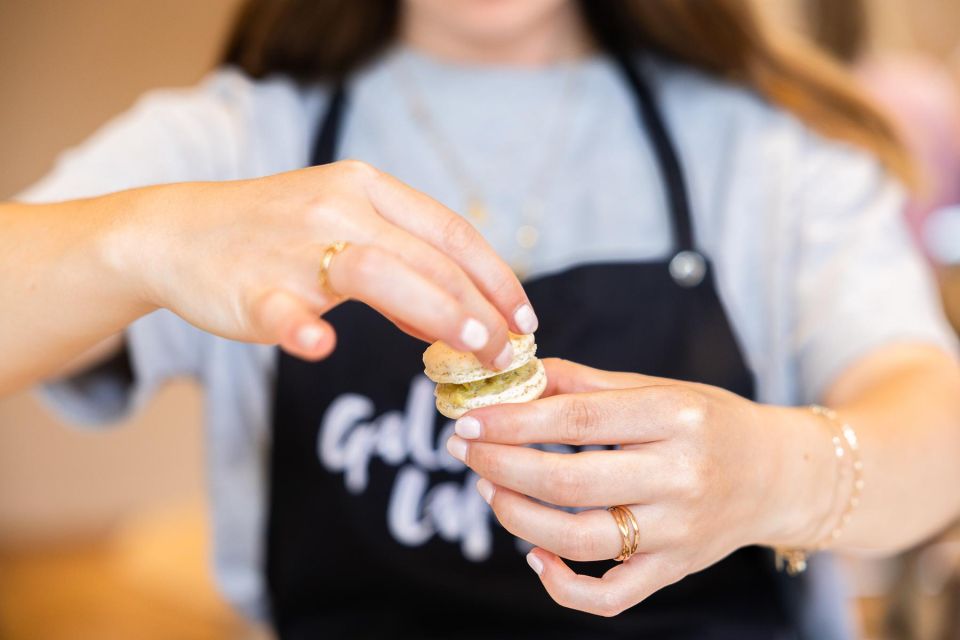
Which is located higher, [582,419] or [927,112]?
[927,112]

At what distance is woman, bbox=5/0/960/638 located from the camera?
0.63m

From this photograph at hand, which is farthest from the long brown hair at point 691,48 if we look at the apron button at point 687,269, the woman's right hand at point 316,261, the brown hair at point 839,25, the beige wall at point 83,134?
the beige wall at point 83,134

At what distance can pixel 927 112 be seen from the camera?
171 centimetres

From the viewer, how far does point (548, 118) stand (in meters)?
1.02

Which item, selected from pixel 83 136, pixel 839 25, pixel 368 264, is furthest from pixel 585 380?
pixel 83 136

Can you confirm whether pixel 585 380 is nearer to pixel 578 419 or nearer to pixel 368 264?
pixel 578 419

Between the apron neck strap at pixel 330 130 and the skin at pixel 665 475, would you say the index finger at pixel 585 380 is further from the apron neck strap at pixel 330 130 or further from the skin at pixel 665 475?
the apron neck strap at pixel 330 130

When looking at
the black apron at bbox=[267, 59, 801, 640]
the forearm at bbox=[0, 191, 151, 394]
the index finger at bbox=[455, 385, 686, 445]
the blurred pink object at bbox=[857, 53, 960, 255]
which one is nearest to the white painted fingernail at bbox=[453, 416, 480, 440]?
the index finger at bbox=[455, 385, 686, 445]

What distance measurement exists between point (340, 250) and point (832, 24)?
1.66 m

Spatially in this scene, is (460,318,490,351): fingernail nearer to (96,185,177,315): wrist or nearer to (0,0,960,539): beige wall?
(96,185,177,315): wrist

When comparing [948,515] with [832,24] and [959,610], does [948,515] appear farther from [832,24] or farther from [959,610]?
[832,24]

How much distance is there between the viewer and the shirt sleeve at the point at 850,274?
85 centimetres

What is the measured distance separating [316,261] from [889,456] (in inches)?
17.7

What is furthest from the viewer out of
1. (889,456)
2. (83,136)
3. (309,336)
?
(83,136)
